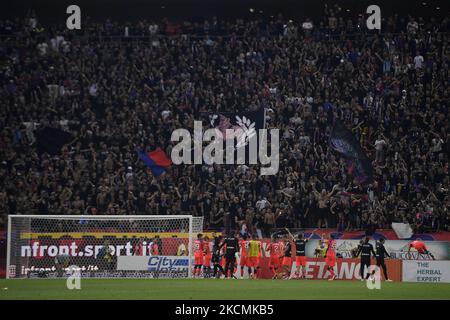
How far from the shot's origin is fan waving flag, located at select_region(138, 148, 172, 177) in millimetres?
32906

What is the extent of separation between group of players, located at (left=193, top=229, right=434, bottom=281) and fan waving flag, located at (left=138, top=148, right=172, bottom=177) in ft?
16.4

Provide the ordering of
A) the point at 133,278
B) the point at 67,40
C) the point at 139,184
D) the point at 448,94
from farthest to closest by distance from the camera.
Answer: the point at 67,40
the point at 448,94
the point at 139,184
the point at 133,278

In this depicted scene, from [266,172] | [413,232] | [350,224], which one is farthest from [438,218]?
[266,172]

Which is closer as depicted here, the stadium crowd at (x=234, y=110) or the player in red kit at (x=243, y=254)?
the player in red kit at (x=243, y=254)

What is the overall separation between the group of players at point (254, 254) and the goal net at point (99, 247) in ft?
1.71

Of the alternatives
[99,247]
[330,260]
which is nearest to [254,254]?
[330,260]

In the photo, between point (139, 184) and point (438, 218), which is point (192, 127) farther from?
point (438, 218)

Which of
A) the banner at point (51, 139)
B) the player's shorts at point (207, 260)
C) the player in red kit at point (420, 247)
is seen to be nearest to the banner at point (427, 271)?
the player in red kit at point (420, 247)

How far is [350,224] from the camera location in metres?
29.8

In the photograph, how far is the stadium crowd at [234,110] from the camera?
30.7m

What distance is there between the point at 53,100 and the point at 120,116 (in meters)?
2.91

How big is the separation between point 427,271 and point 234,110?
11.5 m

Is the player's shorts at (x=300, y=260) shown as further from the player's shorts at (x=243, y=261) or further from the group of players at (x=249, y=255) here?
the player's shorts at (x=243, y=261)

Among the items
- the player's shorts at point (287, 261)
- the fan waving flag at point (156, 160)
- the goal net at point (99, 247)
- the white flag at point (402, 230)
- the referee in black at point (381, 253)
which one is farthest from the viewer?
the fan waving flag at point (156, 160)
